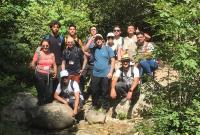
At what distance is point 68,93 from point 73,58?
93 cm

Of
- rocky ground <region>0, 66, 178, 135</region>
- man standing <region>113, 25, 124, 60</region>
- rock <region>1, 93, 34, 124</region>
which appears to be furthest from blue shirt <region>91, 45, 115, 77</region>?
rock <region>1, 93, 34, 124</region>

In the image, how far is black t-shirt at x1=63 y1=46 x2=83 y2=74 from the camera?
468 inches

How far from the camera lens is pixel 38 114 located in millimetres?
11523

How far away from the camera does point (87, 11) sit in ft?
53.1

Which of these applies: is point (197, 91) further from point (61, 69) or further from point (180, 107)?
point (61, 69)

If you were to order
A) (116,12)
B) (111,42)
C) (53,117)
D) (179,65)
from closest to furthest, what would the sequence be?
(179,65), (53,117), (111,42), (116,12)

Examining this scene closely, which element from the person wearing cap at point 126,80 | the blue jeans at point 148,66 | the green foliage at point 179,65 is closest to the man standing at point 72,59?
the person wearing cap at point 126,80

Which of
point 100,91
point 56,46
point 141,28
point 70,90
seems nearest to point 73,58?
point 56,46

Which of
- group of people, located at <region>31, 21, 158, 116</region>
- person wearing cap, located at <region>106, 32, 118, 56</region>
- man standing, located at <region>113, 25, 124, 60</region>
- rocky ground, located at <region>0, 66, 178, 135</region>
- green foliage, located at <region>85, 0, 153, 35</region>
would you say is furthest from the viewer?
green foliage, located at <region>85, 0, 153, 35</region>

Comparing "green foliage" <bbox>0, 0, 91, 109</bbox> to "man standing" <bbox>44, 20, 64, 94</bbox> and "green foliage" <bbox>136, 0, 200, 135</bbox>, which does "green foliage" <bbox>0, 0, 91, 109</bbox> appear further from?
"green foliage" <bbox>136, 0, 200, 135</bbox>

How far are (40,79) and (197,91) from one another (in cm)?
467

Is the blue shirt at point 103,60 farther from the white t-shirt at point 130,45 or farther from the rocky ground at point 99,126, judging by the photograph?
the rocky ground at point 99,126

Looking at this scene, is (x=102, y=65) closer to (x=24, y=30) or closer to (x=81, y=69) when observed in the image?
(x=81, y=69)

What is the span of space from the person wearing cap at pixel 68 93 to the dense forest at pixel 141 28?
158cm
